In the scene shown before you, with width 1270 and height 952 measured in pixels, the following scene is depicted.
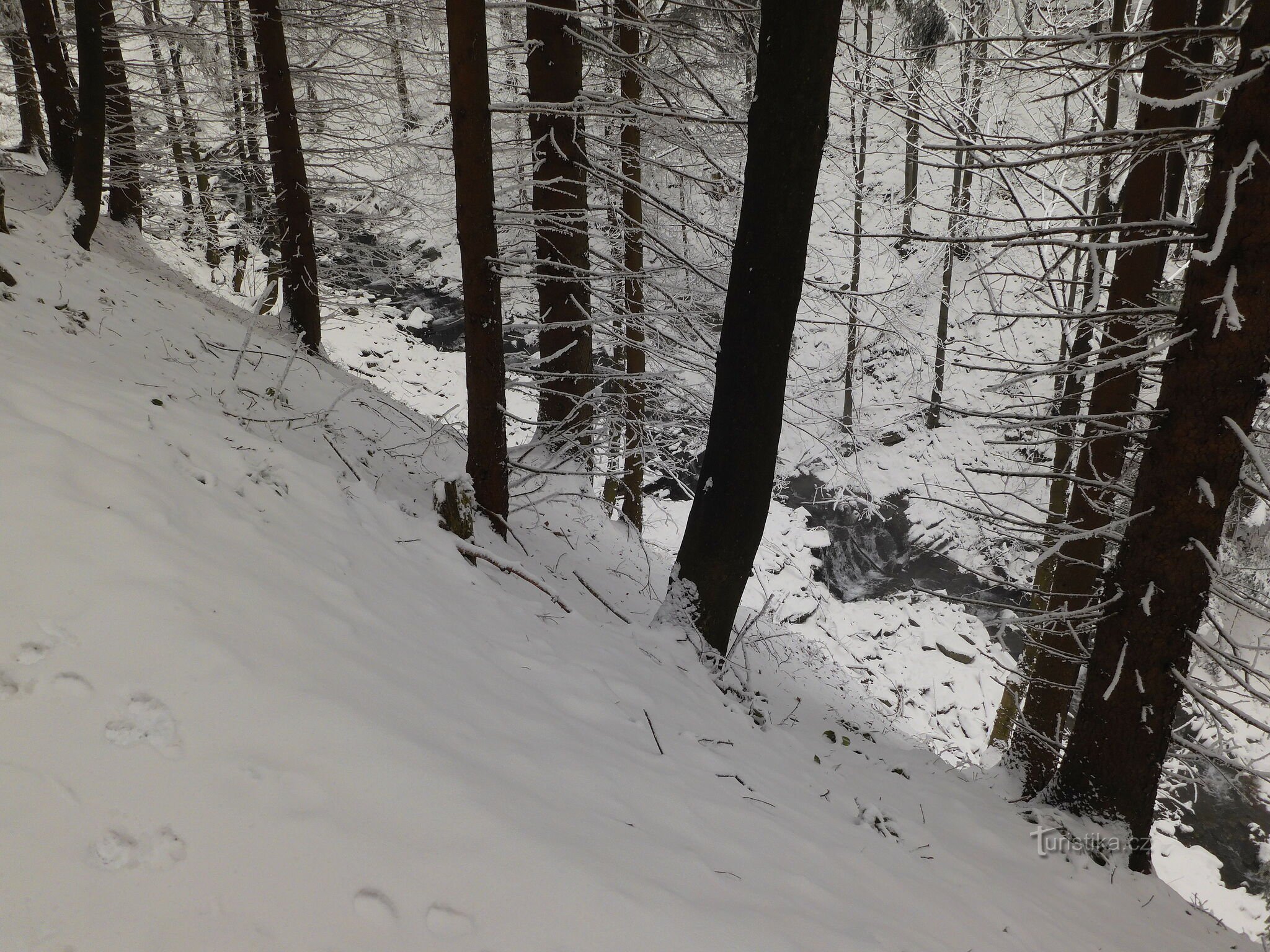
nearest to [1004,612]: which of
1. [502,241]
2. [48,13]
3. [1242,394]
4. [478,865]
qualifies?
[1242,394]

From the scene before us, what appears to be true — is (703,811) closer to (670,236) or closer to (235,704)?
(235,704)

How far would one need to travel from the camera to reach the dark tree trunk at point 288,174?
311 inches

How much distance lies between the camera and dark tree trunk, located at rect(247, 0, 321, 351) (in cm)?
789

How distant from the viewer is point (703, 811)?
2.79 meters

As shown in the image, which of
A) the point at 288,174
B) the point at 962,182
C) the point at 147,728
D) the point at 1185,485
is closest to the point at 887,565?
the point at 962,182

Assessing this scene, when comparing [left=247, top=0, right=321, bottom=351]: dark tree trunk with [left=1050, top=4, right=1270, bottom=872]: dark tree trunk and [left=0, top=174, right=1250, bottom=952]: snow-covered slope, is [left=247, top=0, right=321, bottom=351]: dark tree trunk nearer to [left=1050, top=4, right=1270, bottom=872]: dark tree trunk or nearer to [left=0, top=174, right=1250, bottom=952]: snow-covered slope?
[left=0, top=174, right=1250, bottom=952]: snow-covered slope

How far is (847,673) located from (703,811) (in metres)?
7.91

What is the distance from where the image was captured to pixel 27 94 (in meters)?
10.5

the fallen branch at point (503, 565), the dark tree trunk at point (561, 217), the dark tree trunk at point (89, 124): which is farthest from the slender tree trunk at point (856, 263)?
the dark tree trunk at point (89, 124)

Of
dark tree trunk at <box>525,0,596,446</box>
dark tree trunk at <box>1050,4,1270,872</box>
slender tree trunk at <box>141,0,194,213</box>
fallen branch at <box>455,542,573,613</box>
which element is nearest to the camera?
dark tree trunk at <box>1050,4,1270,872</box>

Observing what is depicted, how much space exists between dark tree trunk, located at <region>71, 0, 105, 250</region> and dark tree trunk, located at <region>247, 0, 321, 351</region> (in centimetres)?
155

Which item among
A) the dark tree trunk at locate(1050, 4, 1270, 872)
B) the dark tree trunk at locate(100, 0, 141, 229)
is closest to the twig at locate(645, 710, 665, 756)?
the dark tree trunk at locate(1050, 4, 1270, 872)

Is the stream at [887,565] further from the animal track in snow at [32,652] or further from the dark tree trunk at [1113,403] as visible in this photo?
the animal track in snow at [32,652]

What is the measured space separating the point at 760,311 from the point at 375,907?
3.47 metres
